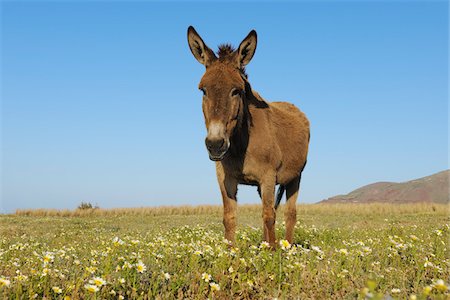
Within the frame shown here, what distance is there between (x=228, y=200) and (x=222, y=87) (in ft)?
7.49

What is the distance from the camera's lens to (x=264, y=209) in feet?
23.4

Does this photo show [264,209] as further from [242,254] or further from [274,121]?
[274,121]

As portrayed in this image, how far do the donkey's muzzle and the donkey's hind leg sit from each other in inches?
159

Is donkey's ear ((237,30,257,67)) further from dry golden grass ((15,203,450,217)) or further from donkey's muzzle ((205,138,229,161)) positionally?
dry golden grass ((15,203,450,217))

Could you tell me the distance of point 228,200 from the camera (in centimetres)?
744

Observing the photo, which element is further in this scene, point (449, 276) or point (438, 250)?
point (438, 250)

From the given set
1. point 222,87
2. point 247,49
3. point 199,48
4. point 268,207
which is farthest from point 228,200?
point 199,48

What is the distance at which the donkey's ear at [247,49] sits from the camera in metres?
7.07

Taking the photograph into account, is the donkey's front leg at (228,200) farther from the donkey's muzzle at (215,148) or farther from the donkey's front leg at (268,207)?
the donkey's muzzle at (215,148)

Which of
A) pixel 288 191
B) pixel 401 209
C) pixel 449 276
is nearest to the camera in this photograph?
pixel 449 276

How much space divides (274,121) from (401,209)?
31950 millimetres

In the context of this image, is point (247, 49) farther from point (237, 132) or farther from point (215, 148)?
point (215, 148)

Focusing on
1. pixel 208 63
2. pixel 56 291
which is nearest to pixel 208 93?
pixel 208 63

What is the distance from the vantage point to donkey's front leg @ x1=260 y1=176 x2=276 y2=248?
7.14 metres
